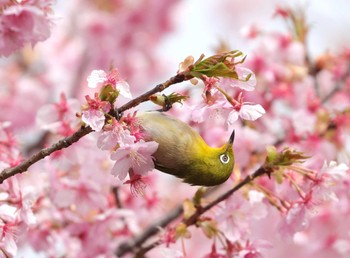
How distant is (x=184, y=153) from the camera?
7.13ft

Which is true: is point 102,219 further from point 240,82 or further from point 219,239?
point 240,82

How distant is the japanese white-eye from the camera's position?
→ 2148mm

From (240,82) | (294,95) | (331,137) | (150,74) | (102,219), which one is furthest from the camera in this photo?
(150,74)

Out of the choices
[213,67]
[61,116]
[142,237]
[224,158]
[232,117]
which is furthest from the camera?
[142,237]

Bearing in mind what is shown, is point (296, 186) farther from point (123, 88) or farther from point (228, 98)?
point (123, 88)

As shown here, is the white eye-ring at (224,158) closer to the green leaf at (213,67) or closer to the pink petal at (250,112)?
the pink petal at (250,112)

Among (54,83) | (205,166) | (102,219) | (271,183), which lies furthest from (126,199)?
(54,83)

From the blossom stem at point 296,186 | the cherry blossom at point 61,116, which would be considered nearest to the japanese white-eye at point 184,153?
the blossom stem at point 296,186

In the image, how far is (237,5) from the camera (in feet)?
37.2

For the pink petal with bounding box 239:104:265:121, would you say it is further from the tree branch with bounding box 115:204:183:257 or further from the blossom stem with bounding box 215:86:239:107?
the tree branch with bounding box 115:204:183:257

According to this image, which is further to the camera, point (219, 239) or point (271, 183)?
point (271, 183)

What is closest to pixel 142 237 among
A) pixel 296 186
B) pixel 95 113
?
pixel 296 186

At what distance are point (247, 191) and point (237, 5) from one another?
9.02m

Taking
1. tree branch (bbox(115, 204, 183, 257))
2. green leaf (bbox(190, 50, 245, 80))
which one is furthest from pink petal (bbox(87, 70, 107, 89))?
tree branch (bbox(115, 204, 183, 257))
